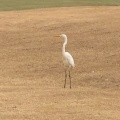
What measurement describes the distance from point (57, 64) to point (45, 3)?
629 inches

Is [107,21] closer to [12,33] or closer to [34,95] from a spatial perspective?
[12,33]

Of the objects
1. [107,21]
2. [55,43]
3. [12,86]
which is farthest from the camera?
[107,21]

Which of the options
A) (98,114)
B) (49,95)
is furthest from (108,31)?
(98,114)

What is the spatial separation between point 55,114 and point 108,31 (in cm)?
1300

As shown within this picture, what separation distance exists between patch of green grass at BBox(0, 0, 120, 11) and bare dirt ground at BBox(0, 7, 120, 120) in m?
1.78

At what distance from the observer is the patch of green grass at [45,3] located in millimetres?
33156

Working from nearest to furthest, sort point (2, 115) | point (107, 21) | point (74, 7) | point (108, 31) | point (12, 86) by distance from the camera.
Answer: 1. point (2, 115)
2. point (12, 86)
3. point (108, 31)
4. point (107, 21)
5. point (74, 7)

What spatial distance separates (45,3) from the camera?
34.2 m

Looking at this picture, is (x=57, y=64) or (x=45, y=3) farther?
(x=45, y=3)

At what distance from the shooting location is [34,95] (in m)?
13.7

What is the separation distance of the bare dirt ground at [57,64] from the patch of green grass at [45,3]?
1.78 m

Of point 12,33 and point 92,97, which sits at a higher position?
point 92,97

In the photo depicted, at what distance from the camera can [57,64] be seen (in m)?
18.6

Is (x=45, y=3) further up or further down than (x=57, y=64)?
further down
